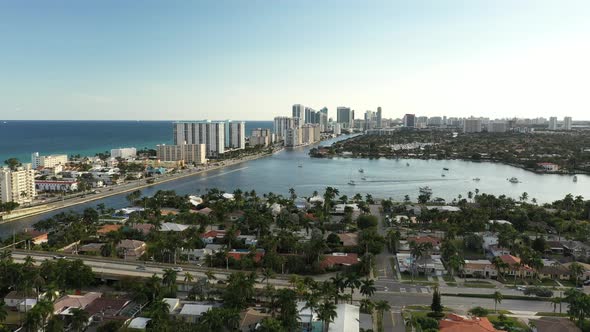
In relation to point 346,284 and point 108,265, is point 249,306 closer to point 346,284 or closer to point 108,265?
point 346,284

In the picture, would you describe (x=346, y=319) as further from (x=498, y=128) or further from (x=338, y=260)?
(x=498, y=128)

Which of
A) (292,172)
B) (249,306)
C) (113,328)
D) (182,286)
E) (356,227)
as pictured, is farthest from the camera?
(292,172)

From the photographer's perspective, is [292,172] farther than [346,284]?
Yes

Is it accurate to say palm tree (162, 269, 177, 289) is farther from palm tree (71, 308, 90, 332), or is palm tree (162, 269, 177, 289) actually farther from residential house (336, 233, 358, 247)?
residential house (336, 233, 358, 247)

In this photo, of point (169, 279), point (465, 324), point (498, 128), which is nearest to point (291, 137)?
point (498, 128)

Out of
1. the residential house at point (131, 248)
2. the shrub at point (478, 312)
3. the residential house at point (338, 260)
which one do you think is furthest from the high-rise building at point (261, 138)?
the shrub at point (478, 312)

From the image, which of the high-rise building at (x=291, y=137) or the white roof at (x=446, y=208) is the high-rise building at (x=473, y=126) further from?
the white roof at (x=446, y=208)

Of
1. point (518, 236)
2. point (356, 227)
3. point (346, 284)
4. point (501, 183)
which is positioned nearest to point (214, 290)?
point (346, 284)
